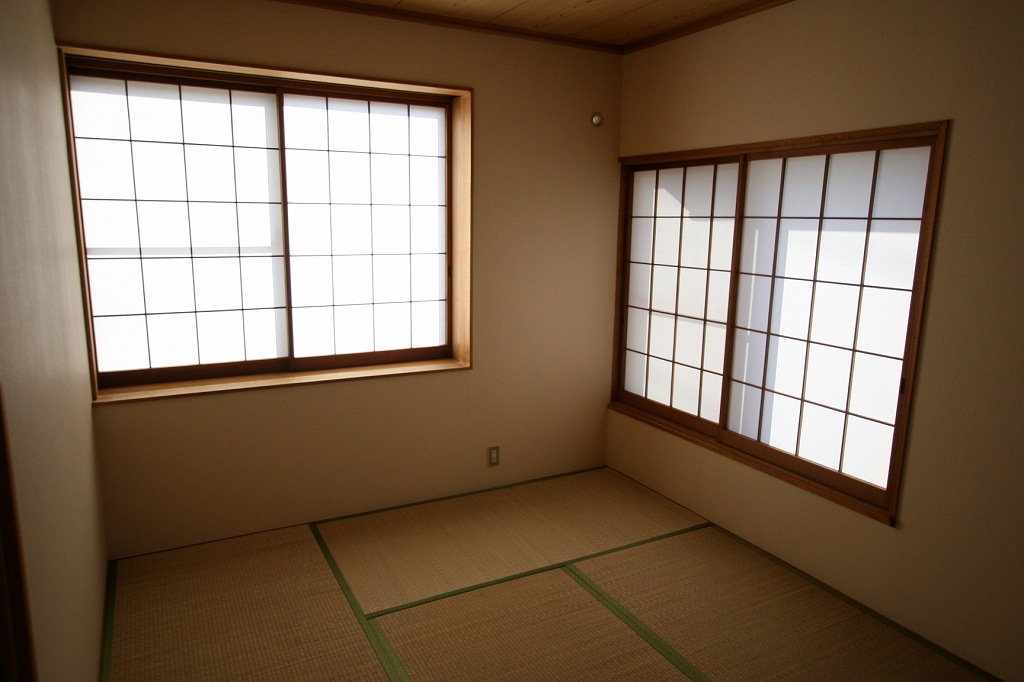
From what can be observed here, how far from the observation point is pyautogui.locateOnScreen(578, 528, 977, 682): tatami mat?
102 inches

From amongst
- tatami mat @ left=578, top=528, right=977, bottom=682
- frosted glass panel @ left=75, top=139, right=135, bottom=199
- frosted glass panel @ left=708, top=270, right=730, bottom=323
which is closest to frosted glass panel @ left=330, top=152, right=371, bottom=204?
frosted glass panel @ left=75, top=139, right=135, bottom=199

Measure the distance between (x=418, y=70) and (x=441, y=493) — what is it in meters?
2.48

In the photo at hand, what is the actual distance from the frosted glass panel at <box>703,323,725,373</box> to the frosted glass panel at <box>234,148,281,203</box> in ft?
8.33

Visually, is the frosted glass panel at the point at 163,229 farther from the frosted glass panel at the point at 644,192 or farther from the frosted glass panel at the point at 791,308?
the frosted glass panel at the point at 791,308

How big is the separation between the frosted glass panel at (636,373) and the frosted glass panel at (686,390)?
31cm

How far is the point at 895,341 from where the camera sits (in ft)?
9.39

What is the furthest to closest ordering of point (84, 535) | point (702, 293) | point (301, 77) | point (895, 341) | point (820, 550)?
point (702, 293)
point (301, 77)
point (820, 550)
point (895, 341)
point (84, 535)

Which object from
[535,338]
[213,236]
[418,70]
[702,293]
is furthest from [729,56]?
[213,236]

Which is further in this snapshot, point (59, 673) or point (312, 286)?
point (312, 286)

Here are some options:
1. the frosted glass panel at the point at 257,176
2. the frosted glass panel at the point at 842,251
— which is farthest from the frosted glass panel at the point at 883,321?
the frosted glass panel at the point at 257,176

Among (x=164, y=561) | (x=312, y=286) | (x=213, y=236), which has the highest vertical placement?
(x=213, y=236)

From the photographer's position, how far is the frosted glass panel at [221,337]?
139 inches

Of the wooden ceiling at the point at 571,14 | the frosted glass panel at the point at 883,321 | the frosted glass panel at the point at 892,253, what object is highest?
the wooden ceiling at the point at 571,14

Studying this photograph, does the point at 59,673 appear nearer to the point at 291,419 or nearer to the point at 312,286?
the point at 291,419
